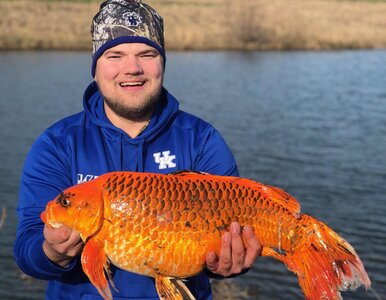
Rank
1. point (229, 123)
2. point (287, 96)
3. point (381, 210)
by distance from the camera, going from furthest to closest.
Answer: point (287, 96), point (229, 123), point (381, 210)

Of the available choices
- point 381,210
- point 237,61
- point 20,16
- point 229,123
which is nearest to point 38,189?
point 381,210

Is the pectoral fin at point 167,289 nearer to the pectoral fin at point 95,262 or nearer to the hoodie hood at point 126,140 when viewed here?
the pectoral fin at point 95,262

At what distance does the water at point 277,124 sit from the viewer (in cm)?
923

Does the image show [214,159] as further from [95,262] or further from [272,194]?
[95,262]

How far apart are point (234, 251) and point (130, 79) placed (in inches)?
41.3

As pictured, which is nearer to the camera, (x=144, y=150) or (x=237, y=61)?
(x=144, y=150)

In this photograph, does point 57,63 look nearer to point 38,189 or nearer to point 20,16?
point 20,16

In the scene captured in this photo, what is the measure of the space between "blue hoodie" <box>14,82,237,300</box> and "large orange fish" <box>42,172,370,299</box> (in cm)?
35

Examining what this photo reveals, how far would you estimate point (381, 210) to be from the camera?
10.8 m

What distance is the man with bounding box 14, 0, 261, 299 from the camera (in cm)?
299

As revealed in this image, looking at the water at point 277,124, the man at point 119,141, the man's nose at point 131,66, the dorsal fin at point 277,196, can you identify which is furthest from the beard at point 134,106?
the water at point 277,124

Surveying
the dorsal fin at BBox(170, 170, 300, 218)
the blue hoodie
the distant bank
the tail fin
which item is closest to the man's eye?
the blue hoodie

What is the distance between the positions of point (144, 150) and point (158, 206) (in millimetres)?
602

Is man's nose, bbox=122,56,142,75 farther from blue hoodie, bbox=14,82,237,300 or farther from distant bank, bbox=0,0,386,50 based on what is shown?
distant bank, bbox=0,0,386,50
